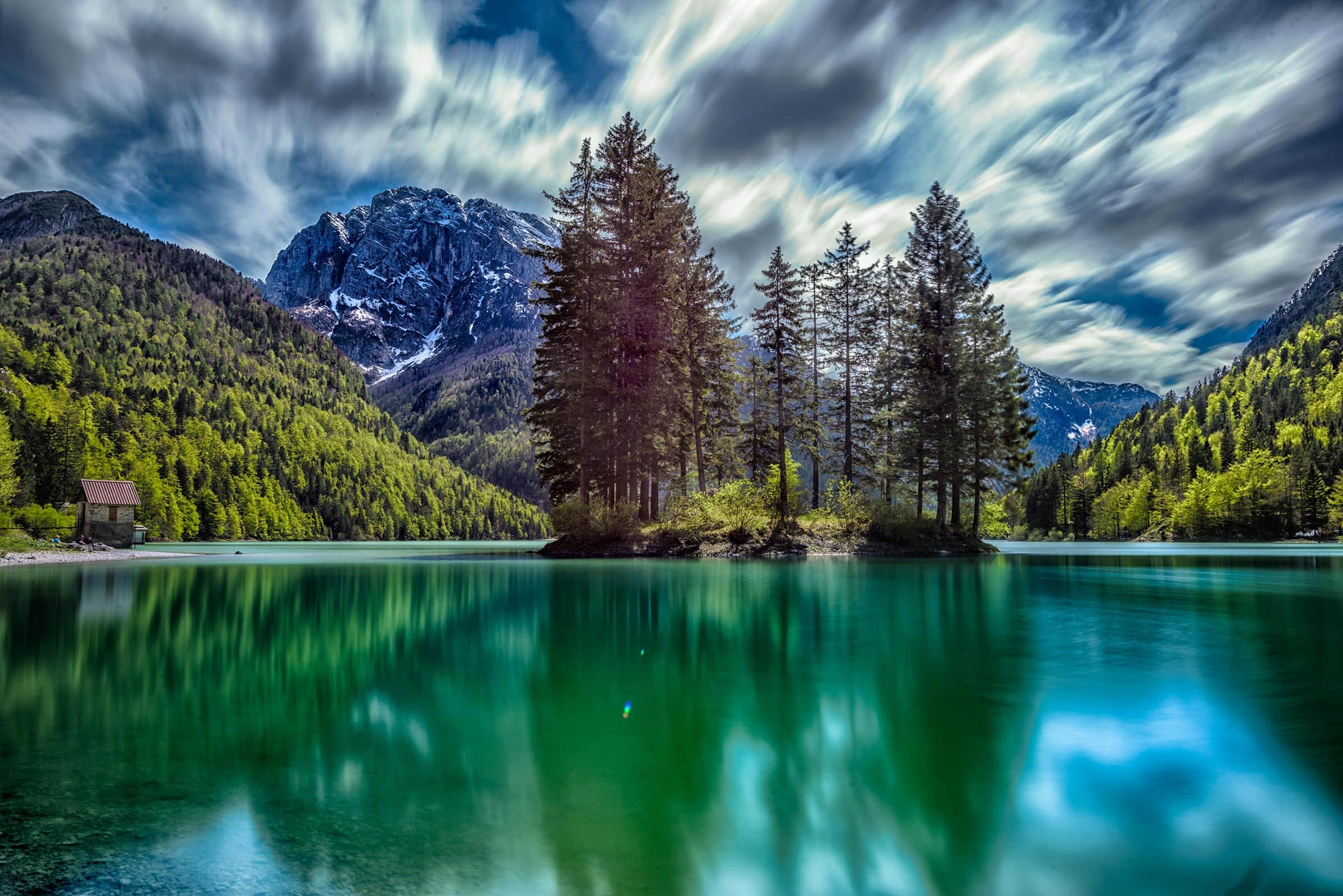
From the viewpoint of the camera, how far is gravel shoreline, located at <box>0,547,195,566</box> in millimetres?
34594

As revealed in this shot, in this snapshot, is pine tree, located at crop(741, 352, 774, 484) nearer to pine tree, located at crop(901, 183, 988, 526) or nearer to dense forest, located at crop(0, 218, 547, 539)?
pine tree, located at crop(901, 183, 988, 526)

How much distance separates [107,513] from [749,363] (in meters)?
50.3

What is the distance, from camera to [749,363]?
41.8 meters

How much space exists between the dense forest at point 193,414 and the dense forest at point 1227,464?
10850 cm

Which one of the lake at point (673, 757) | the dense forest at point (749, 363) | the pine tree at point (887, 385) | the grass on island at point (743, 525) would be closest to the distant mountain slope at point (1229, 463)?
the dense forest at point (749, 363)

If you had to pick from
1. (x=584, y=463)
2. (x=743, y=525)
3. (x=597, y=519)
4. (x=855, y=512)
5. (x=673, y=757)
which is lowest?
(x=673, y=757)

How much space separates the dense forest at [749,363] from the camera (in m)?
33.8

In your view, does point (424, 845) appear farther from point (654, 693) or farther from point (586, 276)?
point (586, 276)

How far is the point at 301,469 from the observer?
4774 inches

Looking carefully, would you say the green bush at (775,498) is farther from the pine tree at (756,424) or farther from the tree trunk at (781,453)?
the pine tree at (756,424)

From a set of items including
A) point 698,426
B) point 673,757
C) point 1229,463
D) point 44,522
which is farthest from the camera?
point 1229,463

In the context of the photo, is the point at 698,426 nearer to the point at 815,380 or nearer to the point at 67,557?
the point at 815,380

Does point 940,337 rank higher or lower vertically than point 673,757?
higher

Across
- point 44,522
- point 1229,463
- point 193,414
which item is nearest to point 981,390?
point 44,522
